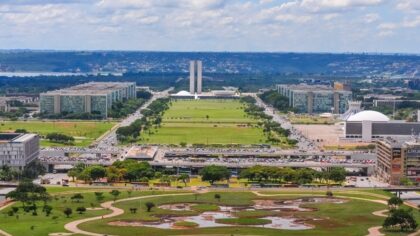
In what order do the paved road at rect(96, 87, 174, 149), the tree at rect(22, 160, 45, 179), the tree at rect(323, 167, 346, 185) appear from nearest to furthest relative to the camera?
the tree at rect(323, 167, 346, 185)
the tree at rect(22, 160, 45, 179)
the paved road at rect(96, 87, 174, 149)

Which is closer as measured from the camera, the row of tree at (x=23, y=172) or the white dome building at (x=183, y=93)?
the row of tree at (x=23, y=172)

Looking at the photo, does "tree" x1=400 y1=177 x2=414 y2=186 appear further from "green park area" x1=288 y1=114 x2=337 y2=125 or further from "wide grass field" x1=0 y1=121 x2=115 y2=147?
"green park area" x1=288 y1=114 x2=337 y2=125

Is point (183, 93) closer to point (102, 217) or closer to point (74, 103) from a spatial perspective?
point (74, 103)

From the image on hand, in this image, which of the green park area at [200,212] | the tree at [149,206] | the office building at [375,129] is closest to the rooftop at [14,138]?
the green park area at [200,212]

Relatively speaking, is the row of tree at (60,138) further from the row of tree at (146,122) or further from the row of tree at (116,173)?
the row of tree at (116,173)

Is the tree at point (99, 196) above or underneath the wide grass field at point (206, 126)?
underneath

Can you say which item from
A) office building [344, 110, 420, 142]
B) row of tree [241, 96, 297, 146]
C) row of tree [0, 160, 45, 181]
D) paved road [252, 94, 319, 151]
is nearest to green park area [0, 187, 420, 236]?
row of tree [0, 160, 45, 181]

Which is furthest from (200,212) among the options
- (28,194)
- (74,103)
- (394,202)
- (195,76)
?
(195,76)
